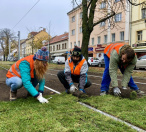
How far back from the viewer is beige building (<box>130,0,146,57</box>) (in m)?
20.3

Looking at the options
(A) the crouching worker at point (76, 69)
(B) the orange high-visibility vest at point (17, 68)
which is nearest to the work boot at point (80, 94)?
(A) the crouching worker at point (76, 69)

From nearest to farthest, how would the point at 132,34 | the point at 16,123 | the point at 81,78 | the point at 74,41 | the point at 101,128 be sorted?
the point at 101,128 → the point at 16,123 → the point at 81,78 → the point at 132,34 → the point at 74,41

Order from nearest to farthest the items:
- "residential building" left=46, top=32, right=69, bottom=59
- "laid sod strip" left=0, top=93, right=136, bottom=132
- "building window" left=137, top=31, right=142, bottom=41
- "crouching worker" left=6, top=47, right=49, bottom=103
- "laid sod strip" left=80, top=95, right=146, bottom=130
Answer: "laid sod strip" left=0, top=93, right=136, bottom=132, "laid sod strip" left=80, top=95, right=146, bottom=130, "crouching worker" left=6, top=47, right=49, bottom=103, "building window" left=137, top=31, right=142, bottom=41, "residential building" left=46, top=32, right=69, bottom=59

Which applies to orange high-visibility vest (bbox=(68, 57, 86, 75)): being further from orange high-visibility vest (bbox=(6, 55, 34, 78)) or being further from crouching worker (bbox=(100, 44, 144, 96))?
orange high-visibility vest (bbox=(6, 55, 34, 78))

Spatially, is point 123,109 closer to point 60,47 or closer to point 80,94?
point 80,94

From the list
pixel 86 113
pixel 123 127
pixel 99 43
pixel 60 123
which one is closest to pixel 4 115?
pixel 60 123

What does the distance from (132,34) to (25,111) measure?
21901mm

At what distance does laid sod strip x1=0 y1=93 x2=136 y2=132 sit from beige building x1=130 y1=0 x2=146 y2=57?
19.8m

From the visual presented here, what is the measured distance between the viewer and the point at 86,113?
2.35m

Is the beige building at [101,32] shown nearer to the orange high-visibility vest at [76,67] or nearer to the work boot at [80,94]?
the orange high-visibility vest at [76,67]

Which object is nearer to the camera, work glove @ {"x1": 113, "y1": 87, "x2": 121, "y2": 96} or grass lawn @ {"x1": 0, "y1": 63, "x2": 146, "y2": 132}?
grass lawn @ {"x1": 0, "y1": 63, "x2": 146, "y2": 132}

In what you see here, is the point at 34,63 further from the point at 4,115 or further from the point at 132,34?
the point at 132,34

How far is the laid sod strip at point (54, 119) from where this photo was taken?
1858 mm

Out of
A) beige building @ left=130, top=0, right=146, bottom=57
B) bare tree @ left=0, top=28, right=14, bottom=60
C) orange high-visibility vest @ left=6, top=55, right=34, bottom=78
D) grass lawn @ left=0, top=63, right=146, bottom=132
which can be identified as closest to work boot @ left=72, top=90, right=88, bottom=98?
grass lawn @ left=0, top=63, right=146, bottom=132
